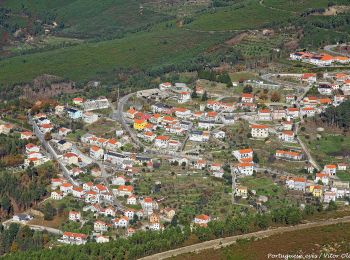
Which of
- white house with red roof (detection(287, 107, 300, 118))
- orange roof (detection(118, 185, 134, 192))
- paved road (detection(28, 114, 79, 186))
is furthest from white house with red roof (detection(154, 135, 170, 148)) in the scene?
white house with red roof (detection(287, 107, 300, 118))

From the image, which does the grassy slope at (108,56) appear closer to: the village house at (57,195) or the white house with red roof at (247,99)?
the white house with red roof at (247,99)

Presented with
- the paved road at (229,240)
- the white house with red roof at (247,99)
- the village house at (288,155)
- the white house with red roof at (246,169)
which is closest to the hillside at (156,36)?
the white house with red roof at (247,99)

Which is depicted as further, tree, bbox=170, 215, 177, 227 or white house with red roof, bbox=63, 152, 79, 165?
white house with red roof, bbox=63, 152, 79, 165

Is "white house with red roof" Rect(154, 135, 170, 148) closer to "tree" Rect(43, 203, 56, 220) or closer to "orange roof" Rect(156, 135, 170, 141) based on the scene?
"orange roof" Rect(156, 135, 170, 141)

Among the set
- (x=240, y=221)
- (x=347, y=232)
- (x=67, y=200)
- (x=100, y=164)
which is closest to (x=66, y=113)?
(x=100, y=164)

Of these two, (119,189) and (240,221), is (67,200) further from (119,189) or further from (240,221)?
(240,221)

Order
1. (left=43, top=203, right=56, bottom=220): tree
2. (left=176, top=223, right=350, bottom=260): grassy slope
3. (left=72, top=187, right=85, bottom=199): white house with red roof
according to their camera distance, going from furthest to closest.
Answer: (left=72, top=187, right=85, bottom=199): white house with red roof
(left=43, top=203, right=56, bottom=220): tree
(left=176, top=223, right=350, bottom=260): grassy slope
